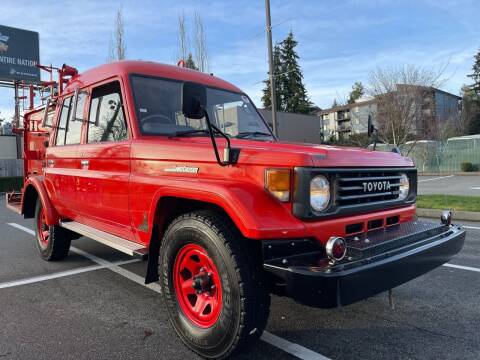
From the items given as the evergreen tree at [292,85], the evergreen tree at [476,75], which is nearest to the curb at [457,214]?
the evergreen tree at [292,85]

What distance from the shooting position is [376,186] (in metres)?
3.29

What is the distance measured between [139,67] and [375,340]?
3.18 meters

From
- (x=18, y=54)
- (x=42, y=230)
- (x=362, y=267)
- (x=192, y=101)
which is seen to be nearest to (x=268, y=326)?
(x=362, y=267)

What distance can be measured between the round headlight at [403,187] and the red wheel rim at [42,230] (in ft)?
15.6

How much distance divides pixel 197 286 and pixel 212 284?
11 centimetres

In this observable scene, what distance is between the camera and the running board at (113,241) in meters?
3.67

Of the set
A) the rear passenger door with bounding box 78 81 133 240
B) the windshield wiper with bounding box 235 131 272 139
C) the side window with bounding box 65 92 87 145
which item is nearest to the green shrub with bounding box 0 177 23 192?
the side window with bounding box 65 92 87 145

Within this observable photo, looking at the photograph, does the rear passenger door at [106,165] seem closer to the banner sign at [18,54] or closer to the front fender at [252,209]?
the front fender at [252,209]

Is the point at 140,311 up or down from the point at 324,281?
down

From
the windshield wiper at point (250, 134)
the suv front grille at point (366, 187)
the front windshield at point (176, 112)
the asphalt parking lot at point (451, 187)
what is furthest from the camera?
the asphalt parking lot at point (451, 187)

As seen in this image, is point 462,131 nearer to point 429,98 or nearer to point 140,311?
point 429,98

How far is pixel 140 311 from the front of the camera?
3953 mm

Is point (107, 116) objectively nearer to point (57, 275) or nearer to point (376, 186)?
point (57, 275)

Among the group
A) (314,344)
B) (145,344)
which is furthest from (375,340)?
(145,344)
